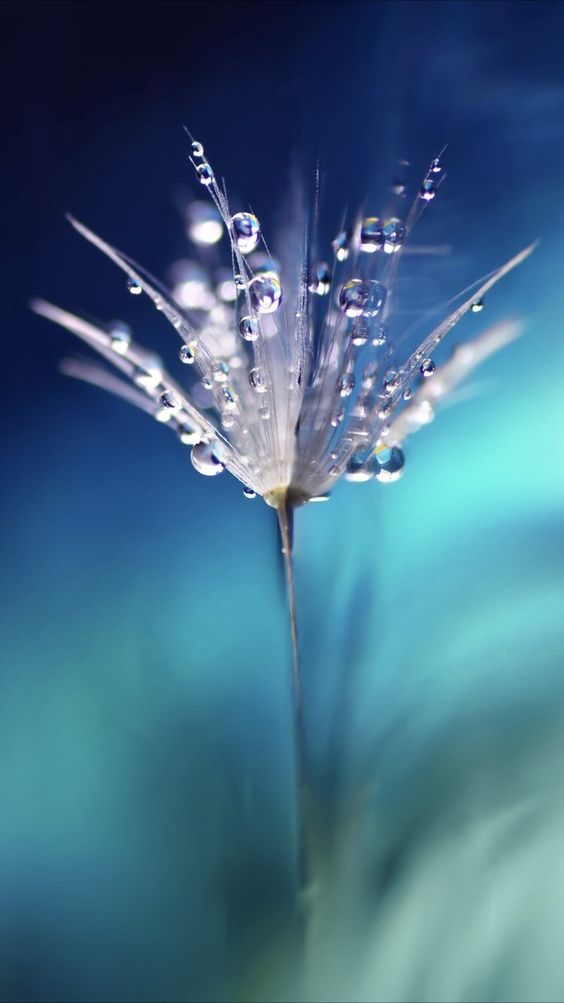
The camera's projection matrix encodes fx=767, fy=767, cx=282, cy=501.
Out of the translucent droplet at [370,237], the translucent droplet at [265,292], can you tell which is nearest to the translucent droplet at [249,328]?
the translucent droplet at [265,292]

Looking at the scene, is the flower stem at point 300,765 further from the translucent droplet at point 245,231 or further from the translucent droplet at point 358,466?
the translucent droplet at point 245,231

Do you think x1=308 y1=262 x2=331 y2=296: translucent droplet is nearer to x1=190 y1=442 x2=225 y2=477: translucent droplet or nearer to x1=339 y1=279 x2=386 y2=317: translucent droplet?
x1=339 y1=279 x2=386 y2=317: translucent droplet

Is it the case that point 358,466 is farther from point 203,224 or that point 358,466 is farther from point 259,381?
point 203,224

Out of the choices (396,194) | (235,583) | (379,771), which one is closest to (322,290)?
(396,194)

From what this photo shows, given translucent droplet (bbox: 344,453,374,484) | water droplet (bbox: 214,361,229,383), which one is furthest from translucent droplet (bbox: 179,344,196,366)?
translucent droplet (bbox: 344,453,374,484)

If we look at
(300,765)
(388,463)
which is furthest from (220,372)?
(300,765)

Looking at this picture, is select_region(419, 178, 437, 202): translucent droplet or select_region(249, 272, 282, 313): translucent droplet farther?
select_region(419, 178, 437, 202): translucent droplet
